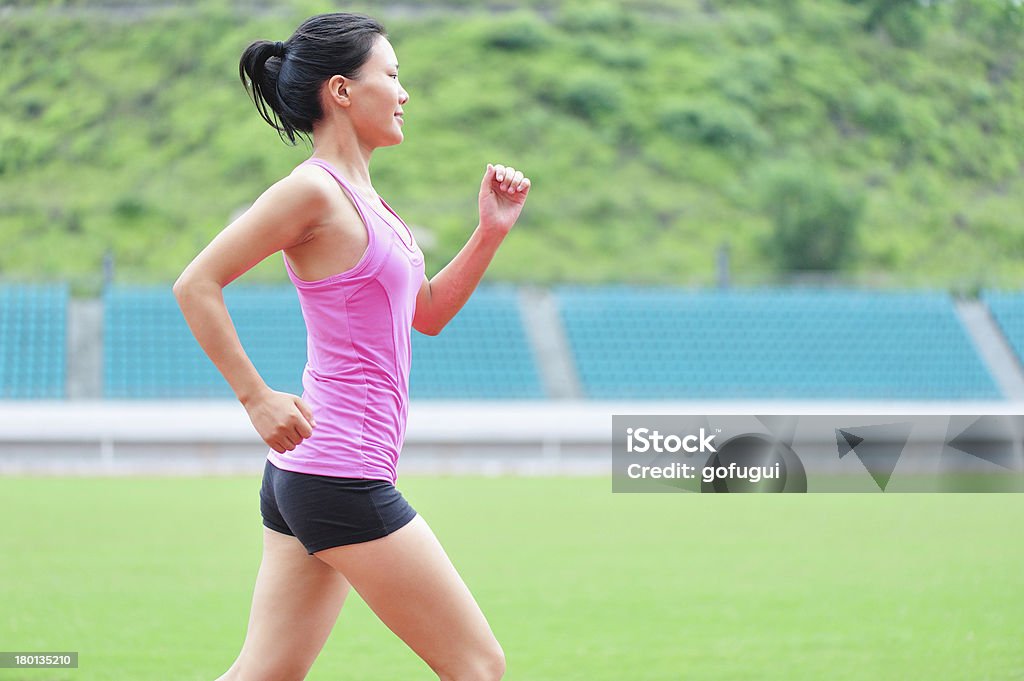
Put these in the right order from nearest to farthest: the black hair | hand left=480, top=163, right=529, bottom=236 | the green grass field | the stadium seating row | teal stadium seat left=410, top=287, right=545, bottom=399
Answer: the black hair
hand left=480, top=163, right=529, bottom=236
the green grass field
the stadium seating row
teal stadium seat left=410, top=287, right=545, bottom=399

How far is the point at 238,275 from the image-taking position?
2.35 meters

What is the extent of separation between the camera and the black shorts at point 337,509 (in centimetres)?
244

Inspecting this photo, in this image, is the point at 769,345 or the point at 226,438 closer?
the point at 226,438

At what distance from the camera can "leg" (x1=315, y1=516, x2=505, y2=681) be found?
2.45m

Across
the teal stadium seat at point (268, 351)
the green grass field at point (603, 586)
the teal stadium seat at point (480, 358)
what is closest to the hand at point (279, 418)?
the green grass field at point (603, 586)

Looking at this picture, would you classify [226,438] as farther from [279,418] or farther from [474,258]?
[279,418]

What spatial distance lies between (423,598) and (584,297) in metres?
20.1

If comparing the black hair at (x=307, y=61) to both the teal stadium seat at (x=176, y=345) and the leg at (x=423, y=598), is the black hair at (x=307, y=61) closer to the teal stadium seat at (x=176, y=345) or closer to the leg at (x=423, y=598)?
the leg at (x=423, y=598)

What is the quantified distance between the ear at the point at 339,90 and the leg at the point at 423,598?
0.89m

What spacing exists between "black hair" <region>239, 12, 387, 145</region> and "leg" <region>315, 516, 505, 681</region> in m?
0.90

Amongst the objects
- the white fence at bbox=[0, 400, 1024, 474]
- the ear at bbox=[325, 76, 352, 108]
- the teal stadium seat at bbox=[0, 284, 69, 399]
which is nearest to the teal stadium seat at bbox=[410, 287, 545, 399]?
the white fence at bbox=[0, 400, 1024, 474]

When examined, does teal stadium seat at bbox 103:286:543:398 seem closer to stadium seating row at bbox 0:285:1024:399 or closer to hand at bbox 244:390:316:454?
stadium seating row at bbox 0:285:1024:399

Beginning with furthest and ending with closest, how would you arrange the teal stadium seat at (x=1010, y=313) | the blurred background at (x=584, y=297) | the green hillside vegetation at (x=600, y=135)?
the green hillside vegetation at (x=600, y=135) < the teal stadium seat at (x=1010, y=313) < the blurred background at (x=584, y=297)

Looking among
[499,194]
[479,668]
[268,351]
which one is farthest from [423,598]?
[268,351]
